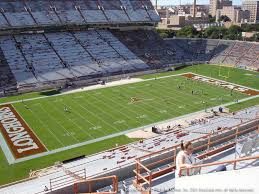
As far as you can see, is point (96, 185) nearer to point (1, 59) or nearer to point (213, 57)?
point (1, 59)

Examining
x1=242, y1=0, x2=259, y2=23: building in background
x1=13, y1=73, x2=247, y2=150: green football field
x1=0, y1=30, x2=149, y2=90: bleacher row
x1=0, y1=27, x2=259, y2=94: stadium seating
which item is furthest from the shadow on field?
x1=242, y1=0, x2=259, y2=23: building in background

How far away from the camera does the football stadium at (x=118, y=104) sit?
8.47 meters

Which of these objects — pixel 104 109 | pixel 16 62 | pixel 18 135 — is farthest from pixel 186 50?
pixel 18 135

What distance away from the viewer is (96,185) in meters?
8.59

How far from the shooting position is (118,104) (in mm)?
30672

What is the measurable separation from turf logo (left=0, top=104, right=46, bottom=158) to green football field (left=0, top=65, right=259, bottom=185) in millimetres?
542

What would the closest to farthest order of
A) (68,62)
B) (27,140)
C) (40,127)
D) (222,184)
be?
(222,184)
(27,140)
(40,127)
(68,62)

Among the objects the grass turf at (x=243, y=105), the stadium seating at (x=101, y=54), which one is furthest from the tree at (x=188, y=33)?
the grass turf at (x=243, y=105)

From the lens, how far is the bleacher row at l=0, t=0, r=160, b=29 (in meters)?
47.2

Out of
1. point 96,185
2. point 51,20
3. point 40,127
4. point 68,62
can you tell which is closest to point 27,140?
point 40,127

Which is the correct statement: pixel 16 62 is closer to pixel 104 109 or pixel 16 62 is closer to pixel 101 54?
pixel 101 54

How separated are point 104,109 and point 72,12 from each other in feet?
91.5

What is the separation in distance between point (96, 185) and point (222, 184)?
12.3 feet

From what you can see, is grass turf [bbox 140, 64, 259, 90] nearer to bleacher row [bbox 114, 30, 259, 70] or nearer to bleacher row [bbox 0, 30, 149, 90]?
bleacher row [bbox 114, 30, 259, 70]
